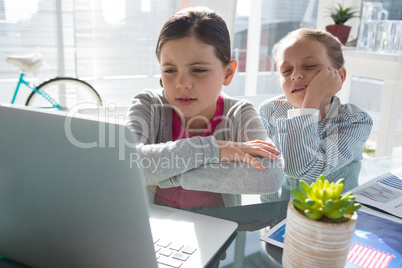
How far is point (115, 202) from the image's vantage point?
1.40 ft

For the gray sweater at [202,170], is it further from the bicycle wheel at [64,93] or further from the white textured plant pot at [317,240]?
the bicycle wheel at [64,93]

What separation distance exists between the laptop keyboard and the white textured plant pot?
177mm

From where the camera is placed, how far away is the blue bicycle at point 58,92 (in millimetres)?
2547

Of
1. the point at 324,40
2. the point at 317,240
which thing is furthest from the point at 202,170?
the point at 324,40

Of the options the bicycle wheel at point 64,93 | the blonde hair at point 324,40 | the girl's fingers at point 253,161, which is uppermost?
the blonde hair at point 324,40

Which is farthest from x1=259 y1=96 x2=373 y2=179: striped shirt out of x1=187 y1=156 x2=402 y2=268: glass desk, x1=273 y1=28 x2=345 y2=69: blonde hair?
x1=273 y1=28 x2=345 y2=69: blonde hair

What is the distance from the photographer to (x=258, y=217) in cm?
75

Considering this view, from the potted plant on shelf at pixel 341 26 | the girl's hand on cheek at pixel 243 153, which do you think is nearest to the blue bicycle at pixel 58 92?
the girl's hand on cheek at pixel 243 153

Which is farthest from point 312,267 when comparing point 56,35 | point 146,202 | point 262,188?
point 56,35

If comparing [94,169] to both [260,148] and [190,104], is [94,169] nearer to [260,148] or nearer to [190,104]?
[260,148]

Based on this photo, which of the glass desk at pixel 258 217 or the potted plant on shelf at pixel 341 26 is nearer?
the glass desk at pixel 258 217

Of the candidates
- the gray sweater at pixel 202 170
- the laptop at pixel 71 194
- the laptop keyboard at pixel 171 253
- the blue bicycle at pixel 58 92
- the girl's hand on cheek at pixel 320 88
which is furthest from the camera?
the blue bicycle at pixel 58 92

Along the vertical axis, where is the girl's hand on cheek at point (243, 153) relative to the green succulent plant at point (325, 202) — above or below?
below

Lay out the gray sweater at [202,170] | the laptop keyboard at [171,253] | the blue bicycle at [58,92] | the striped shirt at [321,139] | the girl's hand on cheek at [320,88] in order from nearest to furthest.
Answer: the laptop keyboard at [171,253], the gray sweater at [202,170], the striped shirt at [321,139], the girl's hand on cheek at [320,88], the blue bicycle at [58,92]
